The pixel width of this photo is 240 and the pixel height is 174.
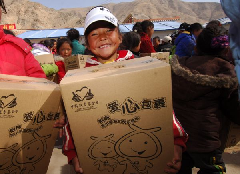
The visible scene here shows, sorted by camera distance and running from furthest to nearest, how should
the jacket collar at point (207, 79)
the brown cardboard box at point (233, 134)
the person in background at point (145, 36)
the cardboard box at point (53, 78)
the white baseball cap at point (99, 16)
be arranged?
the person in background at point (145, 36)
the cardboard box at point (53, 78)
the brown cardboard box at point (233, 134)
the jacket collar at point (207, 79)
the white baseball cap at point (99, 16)

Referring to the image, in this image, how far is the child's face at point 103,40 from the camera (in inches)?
53.2

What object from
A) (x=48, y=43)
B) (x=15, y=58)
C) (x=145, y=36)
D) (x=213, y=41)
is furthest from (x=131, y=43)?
(x=48, y=43)

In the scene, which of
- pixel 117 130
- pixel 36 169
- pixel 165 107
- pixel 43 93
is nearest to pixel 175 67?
pixel 165 107

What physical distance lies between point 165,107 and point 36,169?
746 mm

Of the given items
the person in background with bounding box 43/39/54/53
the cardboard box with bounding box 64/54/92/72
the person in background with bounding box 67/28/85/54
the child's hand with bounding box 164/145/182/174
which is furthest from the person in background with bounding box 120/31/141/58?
the person in background with bounding box 43/39/54/53

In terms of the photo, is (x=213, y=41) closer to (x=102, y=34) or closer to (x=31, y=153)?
(x=102, y=34)

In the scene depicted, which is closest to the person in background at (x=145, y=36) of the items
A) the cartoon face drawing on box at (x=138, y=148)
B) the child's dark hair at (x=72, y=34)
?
the child's dark hair at (x=72, y=34)

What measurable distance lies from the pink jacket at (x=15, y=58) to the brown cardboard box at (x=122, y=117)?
711 millimetres

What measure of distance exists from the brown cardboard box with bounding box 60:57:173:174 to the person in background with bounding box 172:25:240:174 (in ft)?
2.16

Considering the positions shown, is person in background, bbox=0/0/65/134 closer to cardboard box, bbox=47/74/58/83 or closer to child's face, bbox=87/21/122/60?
child's face, bbox=87/21/122/60

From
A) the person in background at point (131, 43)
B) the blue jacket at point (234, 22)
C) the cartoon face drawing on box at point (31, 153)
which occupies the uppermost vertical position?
the blue jacket at point (234, 22)

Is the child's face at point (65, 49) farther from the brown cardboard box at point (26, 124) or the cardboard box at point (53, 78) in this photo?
the brown cardboard box at point (26, 124)

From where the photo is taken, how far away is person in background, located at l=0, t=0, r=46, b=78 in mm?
1415

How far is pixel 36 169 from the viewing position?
3.54ft
